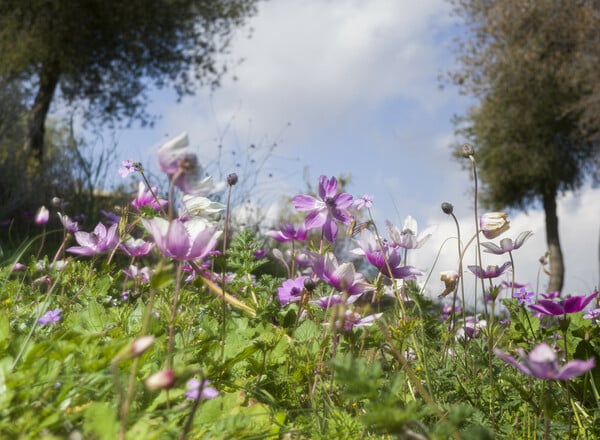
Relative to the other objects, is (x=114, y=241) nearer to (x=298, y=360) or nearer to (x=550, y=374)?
(x=298, y=360)

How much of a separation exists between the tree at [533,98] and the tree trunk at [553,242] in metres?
Result: 0.03

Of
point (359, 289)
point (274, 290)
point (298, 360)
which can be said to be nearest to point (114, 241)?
point (274, 290)

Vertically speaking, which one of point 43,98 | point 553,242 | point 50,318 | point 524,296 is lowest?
point 50,318

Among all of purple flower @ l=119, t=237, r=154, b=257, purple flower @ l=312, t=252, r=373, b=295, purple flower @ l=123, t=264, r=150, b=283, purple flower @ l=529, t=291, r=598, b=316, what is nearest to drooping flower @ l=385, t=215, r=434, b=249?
purple flower @ l=312, t=252, r=373, b=295

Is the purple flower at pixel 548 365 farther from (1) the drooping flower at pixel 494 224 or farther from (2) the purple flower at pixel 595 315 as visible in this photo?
(2) the purple flower at pixel 595 315

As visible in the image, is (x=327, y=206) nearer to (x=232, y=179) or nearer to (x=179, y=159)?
(x=232, y=179)

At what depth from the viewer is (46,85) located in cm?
1479

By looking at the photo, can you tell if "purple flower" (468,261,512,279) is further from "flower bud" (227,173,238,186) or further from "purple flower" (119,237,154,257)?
"purple flower" (119,237,154,257)

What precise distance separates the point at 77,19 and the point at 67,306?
12.9m

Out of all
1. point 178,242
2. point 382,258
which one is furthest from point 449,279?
point 178,242

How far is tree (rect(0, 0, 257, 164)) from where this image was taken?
43.1 ft

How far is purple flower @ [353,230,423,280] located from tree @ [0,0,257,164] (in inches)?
483

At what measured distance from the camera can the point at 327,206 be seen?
1.80 m

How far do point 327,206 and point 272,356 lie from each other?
0.46 metres
